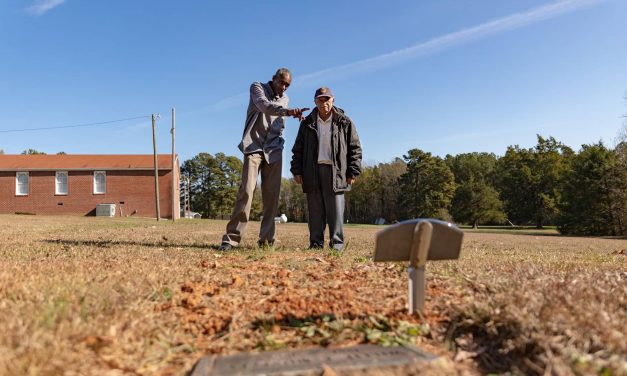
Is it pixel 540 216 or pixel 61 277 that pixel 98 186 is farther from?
pixel 540 216

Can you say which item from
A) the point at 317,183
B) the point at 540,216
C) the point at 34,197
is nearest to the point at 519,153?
the point at 540,216

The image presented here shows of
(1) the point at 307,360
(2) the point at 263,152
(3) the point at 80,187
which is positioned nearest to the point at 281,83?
(2) the point at 263,152

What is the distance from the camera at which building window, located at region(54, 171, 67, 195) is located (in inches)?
1750

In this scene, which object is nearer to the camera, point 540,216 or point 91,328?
point 91,328

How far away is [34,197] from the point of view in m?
44.0

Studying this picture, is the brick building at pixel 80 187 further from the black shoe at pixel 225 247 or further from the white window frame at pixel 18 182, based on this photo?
the black shoe at pixel 225 247

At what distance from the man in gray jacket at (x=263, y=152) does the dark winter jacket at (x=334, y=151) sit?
0.33 m

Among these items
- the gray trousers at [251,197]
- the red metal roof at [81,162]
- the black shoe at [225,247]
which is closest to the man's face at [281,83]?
the gray trousers at [251,197]

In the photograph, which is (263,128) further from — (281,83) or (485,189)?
(485,189)

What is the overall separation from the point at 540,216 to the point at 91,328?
61.3m

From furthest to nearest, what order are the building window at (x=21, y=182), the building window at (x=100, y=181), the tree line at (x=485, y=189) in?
the building window at (x=100, y=181) < the building window at (x=21, y=182) < the tree line at (x=485, y=189)

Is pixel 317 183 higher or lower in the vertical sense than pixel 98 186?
lower

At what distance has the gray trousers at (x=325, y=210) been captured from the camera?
586cm

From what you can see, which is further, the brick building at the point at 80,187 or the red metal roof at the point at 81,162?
the red metal roof at the point at 81,162
